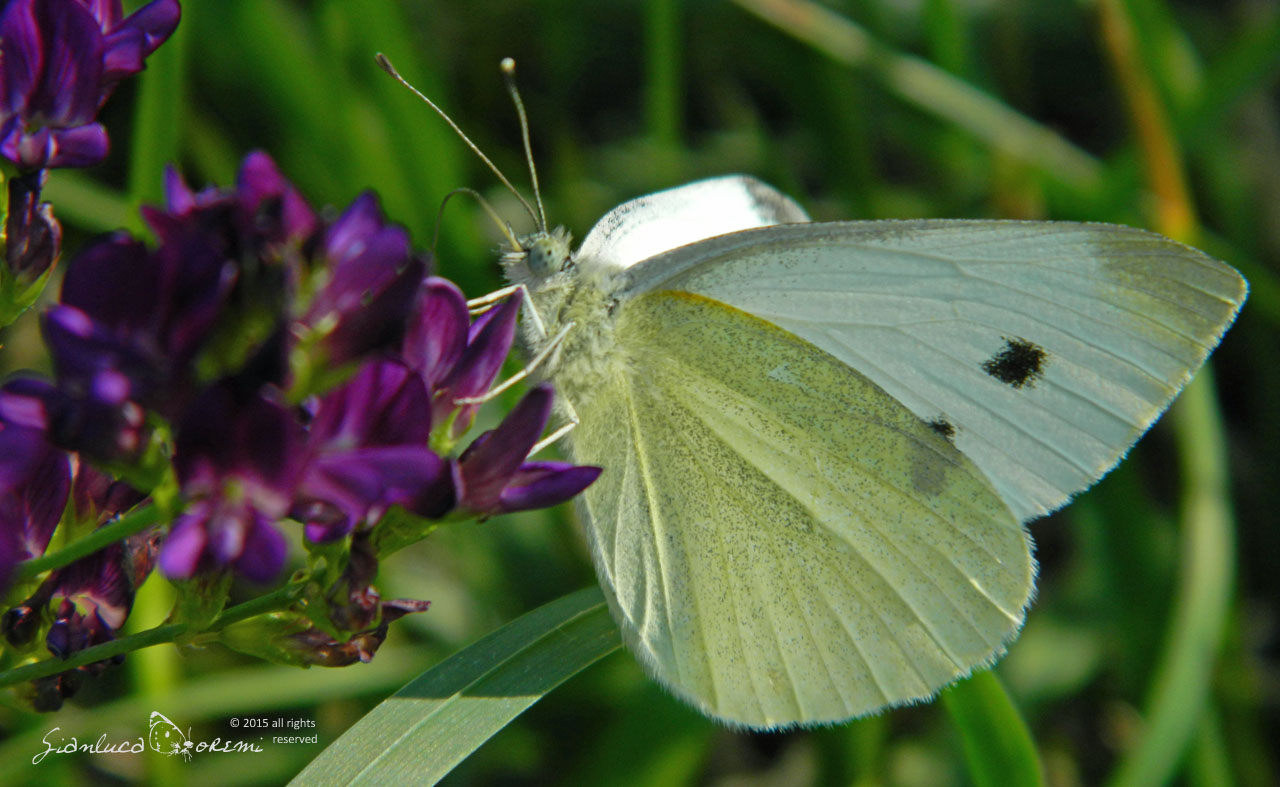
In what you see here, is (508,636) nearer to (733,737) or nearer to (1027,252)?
(1027,252)

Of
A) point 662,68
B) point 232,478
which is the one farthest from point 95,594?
point 662,68

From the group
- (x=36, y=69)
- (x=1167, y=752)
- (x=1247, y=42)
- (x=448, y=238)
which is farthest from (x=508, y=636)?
(x=1247, y=42)

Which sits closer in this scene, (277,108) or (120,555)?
(120,555)

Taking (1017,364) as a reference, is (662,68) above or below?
above

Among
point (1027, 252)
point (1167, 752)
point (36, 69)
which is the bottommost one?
point (1167, 752)

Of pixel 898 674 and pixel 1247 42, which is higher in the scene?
pixel 1247 42

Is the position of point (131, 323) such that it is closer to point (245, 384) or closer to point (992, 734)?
point (245, 384)

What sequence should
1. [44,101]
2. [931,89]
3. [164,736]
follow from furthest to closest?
[931,89] → [164,736] → [44,101]
